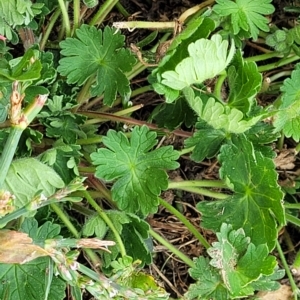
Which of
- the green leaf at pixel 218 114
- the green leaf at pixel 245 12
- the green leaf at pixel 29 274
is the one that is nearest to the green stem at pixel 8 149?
the green leaf at pixel 29 274

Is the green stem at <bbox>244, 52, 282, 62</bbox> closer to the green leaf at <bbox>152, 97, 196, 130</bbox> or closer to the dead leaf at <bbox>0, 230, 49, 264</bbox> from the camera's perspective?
the green leaf at <bbox>152, 97, 196, 130</bbox>

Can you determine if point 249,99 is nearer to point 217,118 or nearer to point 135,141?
point 217,118

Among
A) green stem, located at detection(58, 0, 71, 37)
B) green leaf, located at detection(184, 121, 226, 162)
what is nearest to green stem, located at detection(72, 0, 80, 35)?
green stem, located at detection(58, 0, 71, 37)

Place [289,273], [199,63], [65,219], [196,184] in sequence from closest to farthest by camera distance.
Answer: [199,63] < [65,219] < [196,184] < [289,273]

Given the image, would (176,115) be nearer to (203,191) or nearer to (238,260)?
(203,191)

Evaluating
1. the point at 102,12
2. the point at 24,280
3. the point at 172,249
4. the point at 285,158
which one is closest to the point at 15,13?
the point at 102,12

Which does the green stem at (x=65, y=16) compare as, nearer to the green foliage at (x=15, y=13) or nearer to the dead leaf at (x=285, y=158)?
the green foliage at (x=15, y=13)
